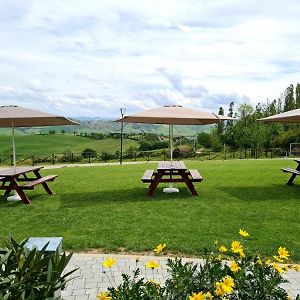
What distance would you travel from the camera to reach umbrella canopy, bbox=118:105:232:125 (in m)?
8.45

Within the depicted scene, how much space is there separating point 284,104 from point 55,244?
52164mm

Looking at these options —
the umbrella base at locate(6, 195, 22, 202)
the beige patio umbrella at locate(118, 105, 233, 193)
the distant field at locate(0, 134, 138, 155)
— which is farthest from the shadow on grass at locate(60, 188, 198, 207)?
the distant field at locate(0, 134, 138, 155)

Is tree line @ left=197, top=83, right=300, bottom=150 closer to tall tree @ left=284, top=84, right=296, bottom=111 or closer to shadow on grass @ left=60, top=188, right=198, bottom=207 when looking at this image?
tall tree @ left=284, top=84, right=296, bottom=111

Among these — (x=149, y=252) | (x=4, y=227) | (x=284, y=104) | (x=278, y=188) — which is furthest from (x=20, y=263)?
(x=284, y=104)

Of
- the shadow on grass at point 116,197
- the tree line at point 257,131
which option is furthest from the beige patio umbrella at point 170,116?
the tree line at point 257,131

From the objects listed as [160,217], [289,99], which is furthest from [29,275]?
[289,99]

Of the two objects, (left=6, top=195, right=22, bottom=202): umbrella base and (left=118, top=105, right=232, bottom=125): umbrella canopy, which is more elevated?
(left=118, top=105, right=232, bottom=125): umbrella canopy

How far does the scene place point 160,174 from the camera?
29.0ft

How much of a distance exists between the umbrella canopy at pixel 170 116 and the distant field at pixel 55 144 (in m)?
54.6

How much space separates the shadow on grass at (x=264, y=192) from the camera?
8.42 meters

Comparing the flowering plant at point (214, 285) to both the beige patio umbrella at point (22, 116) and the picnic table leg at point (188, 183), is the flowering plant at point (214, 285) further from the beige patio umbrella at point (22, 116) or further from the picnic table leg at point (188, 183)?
the beige patio umbrella at point (22, 116)

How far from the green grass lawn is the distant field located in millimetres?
54751

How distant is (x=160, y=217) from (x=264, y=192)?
12.0ft

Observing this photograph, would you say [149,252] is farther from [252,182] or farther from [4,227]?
[252,182]
